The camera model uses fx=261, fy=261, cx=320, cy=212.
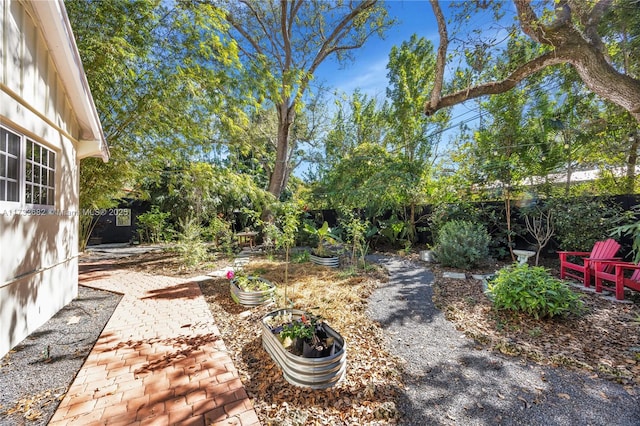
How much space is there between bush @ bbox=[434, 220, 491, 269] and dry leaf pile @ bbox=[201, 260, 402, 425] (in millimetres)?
3194

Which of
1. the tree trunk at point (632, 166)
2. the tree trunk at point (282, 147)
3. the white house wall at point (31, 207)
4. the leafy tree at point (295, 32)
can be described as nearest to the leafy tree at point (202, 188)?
the tree trunk at point (282, 147)

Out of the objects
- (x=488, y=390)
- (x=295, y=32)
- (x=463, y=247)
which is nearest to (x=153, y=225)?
(x=295, y=32)

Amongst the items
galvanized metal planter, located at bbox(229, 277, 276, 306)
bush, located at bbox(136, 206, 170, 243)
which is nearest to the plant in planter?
galvanized metal planter, located at bbox(229, 277, 276, 306)

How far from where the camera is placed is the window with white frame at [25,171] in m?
3.22

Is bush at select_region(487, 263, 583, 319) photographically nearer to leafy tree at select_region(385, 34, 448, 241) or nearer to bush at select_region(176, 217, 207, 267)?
bush at select_region(176, 217, 207, 267)

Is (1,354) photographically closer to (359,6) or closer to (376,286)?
(376,286)

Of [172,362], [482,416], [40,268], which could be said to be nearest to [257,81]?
[40,268]

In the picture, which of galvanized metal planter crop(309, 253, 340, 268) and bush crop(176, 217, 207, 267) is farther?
galvanized metal planter crop(309, 253, 340, 268)

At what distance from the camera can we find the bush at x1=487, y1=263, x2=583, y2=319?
388 centimetres

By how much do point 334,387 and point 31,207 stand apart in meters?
4.70

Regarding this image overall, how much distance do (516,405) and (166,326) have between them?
4.42 meters

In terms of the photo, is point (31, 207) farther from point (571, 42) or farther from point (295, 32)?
point (295, 32)

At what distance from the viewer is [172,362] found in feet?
9.96

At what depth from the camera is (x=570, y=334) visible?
11.7 feet
